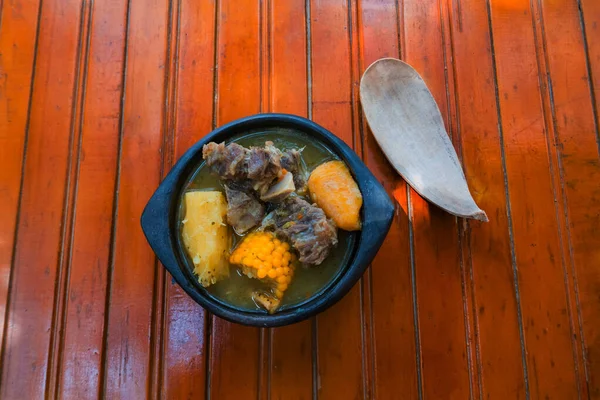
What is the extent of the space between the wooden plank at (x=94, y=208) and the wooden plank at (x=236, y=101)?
0.32m

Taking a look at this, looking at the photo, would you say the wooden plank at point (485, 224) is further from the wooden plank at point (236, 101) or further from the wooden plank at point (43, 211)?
the wooden plank at point (43, 211)

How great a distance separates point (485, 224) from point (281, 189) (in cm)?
65

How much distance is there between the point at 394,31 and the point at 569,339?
106cm

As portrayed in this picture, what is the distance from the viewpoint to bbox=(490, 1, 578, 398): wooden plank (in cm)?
117

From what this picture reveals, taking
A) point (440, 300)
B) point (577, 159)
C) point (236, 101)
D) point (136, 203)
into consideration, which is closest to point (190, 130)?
point (236, 101)

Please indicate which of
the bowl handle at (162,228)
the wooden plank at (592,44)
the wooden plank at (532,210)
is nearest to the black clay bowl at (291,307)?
the bowl handle at (162,228)

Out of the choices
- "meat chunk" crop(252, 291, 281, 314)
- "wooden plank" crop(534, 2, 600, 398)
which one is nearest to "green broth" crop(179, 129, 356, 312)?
"meat chunk" crop(252, 291, 281, 314)

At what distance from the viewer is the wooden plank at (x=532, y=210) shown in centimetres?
117

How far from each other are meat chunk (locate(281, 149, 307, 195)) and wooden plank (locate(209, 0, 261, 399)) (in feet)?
1.14

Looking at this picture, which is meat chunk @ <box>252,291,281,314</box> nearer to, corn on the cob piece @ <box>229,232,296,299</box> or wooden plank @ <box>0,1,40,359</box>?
corn on the cob piece @ <box>229,232,296,299</box>

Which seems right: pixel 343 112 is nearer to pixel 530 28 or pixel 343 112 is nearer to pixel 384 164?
pixel 384 164

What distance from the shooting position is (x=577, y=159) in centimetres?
128

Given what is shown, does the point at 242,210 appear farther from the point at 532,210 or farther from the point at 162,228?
the point at 532,210

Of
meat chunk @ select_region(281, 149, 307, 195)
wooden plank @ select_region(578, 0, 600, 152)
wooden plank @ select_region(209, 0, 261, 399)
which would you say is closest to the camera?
meat chunk @ select_region(281, 149, 307, 195)
